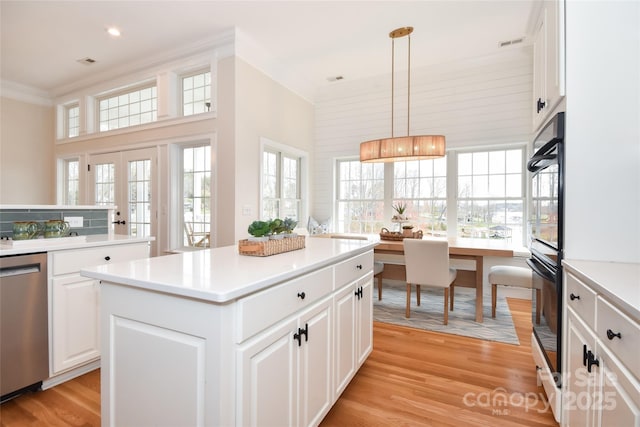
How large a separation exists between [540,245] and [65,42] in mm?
5391

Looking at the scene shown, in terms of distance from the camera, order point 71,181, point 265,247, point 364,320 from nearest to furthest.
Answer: point 265,247
point 364,320
point 71,181

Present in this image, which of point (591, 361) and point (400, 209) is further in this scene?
point (400, 209)

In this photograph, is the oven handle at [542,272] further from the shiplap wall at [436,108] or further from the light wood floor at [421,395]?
the shiplap wall at [436,108]

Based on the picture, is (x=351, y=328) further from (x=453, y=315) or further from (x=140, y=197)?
(x=140, y=197)

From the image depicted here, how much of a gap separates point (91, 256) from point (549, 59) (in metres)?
3.13

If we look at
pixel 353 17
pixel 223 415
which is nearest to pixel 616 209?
pixel 223 415

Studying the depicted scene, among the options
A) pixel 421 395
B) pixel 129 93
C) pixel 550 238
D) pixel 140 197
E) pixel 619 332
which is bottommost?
pixel 421 395

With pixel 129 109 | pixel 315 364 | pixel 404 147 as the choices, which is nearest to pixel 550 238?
pixel 315 364

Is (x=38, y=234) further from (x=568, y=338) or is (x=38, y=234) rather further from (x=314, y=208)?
(x=314, y=208)

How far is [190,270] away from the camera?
52.3 inches

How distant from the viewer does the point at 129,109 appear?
15.8 feet

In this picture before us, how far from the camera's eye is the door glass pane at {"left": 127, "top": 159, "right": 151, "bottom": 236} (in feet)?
14.7

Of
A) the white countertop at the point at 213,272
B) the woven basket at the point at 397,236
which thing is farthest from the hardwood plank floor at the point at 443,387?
the woven basket at the point at 397,236

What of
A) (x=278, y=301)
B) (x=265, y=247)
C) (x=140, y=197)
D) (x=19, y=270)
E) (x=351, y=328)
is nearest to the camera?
(x=278, y=301)
